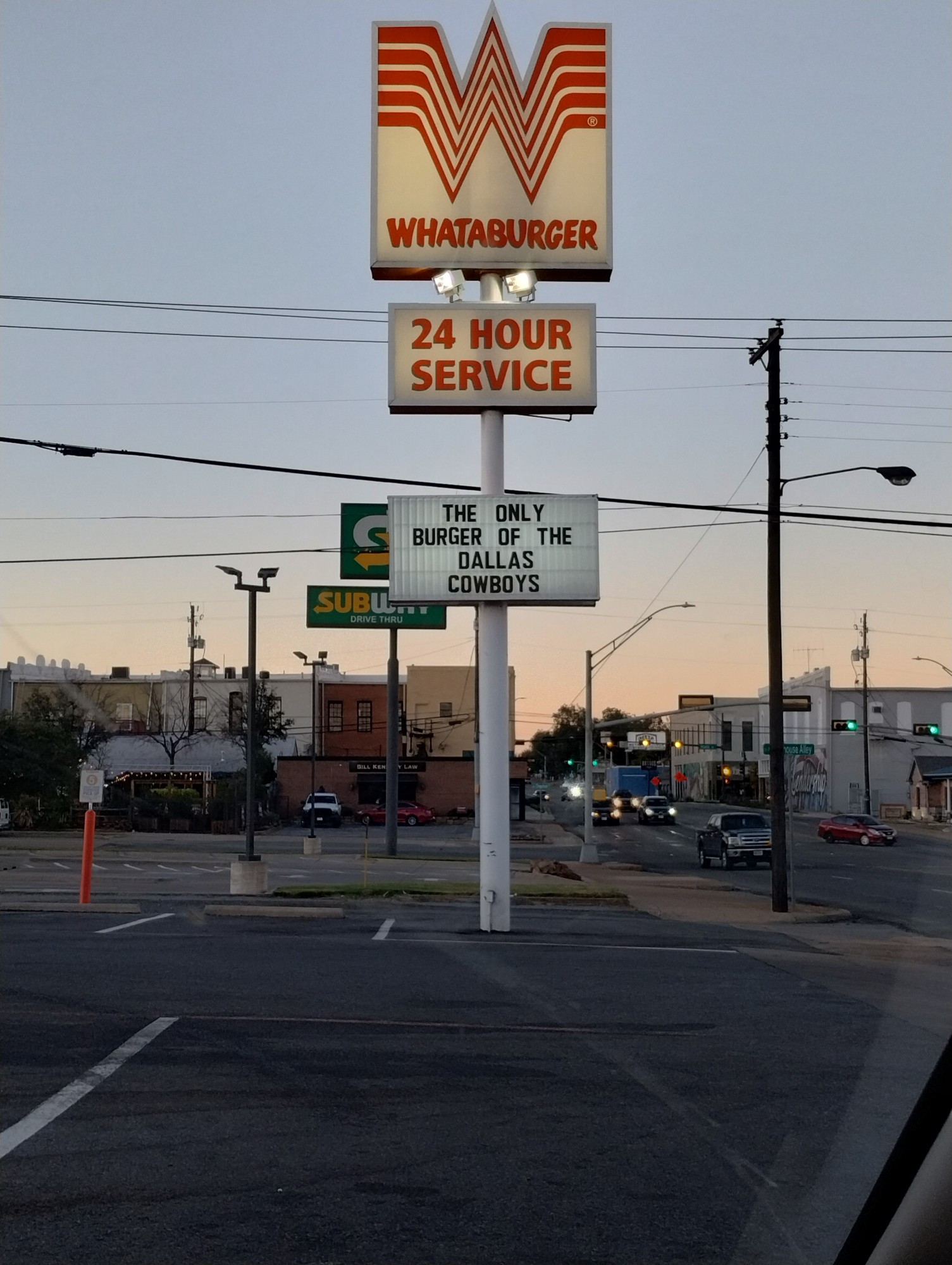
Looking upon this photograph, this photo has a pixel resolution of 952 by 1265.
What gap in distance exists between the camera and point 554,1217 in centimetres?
563

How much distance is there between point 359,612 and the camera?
42281mm

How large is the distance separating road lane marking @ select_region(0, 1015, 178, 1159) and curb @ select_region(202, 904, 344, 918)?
9.87 m

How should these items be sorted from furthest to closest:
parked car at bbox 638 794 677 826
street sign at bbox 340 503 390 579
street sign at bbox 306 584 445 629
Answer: parked car at bbox 638 794 677 826
street sign at bbox 306 584 445 629
street sign at bbox 340 503 390 579

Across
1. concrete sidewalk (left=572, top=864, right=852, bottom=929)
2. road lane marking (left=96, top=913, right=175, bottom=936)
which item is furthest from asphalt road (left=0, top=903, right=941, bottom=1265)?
concrete sidewalk (left=572, top=864, right=852, bottom=929)

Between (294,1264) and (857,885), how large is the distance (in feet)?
106

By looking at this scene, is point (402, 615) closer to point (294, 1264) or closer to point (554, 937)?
point (554, 937)

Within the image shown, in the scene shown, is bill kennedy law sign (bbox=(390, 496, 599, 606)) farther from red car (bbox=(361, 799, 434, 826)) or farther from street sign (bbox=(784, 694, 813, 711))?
red car (bbox=(361, 799, 434, 826))

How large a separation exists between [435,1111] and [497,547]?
11.9m

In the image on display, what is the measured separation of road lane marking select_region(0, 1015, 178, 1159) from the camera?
6652 mm

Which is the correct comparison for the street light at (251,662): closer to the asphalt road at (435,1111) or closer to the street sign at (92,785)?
the street sign at (92,785)

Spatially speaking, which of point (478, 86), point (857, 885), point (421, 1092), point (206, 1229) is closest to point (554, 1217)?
point (206, 1229)

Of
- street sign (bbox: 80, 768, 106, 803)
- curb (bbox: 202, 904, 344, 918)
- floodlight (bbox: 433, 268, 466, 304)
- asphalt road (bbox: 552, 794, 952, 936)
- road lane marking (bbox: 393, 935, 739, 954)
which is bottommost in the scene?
asphalt road (bbox: 552, 794, 952, 936)

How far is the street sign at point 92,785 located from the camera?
72.1ft

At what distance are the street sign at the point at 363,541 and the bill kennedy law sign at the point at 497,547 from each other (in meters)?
18.8
